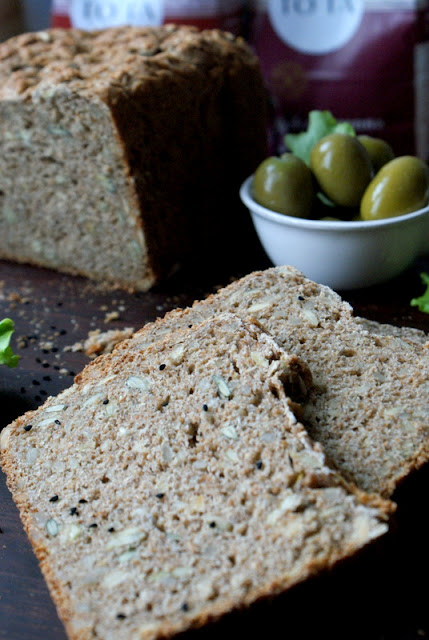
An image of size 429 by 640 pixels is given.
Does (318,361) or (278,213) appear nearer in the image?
(318,361)

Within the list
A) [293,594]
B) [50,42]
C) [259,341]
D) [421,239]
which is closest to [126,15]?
[50,42]

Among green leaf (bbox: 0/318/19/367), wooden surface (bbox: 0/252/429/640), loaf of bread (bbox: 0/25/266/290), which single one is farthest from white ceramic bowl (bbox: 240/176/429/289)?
green leaf (bbox: 0/318/19/367)

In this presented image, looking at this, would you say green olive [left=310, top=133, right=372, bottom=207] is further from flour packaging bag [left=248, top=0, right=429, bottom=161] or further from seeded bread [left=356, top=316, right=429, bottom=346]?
flour packaging bag [left=248, top=0, right=429, bottom=161]

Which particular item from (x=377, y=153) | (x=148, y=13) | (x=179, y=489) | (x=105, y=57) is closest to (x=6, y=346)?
(x=179, y=489)

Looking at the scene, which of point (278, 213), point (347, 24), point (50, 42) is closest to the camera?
point (278, 213)

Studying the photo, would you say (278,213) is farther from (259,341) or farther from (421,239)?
(259,341)

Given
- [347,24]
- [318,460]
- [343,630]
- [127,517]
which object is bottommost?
[343,630]
